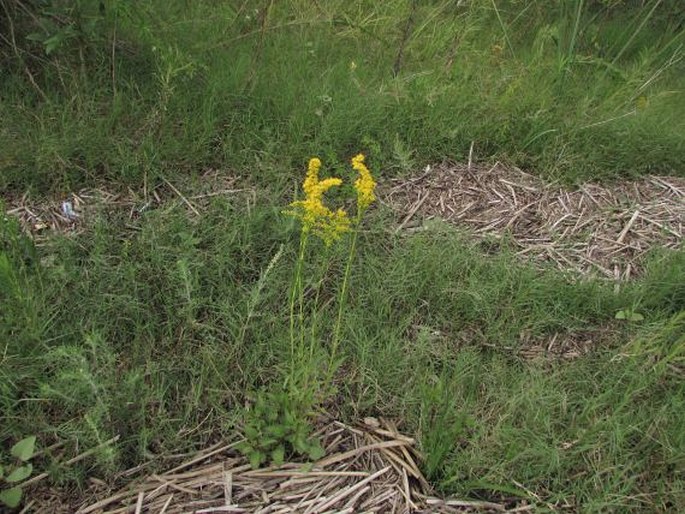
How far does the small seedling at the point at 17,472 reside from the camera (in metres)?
1.53

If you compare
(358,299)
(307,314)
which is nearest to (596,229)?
(358,299)

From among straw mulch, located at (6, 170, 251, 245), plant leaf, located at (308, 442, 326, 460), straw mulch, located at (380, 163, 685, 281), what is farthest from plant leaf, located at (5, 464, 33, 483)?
straw mulch, located at (380, 163, 685, 281)

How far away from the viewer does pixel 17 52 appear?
8.45 feet

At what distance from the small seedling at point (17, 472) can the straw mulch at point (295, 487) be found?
100 mm

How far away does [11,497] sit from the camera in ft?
5.03

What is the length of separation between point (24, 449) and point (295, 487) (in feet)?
2.51

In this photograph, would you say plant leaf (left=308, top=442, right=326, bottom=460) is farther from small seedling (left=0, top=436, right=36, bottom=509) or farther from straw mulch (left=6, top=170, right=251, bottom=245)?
straw mulch (left=6, top=170, right=251, bottom=245)

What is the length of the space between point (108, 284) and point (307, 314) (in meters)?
0.72

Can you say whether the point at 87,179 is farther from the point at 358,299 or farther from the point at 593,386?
the point at 593,386

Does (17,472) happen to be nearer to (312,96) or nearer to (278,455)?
(278,455)

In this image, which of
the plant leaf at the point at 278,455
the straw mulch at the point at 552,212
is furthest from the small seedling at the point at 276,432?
the straw mulch at the point at 552,212

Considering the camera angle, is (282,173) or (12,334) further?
(282,173)

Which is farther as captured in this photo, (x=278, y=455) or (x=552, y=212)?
(x=552, y=212)

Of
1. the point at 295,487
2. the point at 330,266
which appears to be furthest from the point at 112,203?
the point at 295,487
